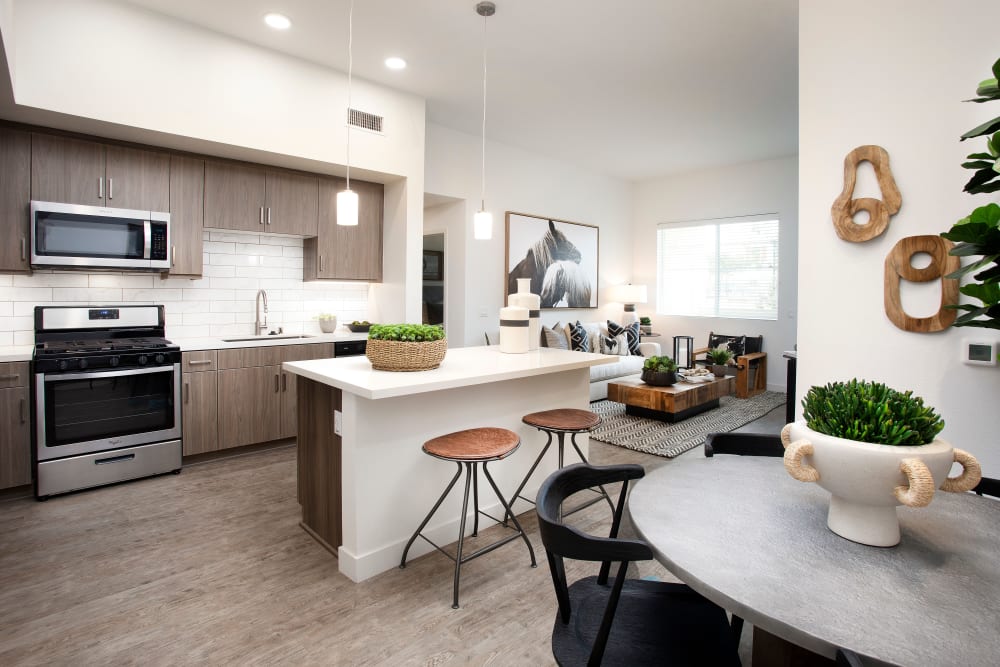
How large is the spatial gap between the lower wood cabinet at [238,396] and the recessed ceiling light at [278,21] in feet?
7.43

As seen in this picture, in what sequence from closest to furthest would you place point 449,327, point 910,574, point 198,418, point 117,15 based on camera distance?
point 910,574, point 117,15, point 198,418, point 449,327

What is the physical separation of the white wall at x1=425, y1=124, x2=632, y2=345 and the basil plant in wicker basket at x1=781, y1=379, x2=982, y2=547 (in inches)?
194

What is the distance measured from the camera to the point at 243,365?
3932mm

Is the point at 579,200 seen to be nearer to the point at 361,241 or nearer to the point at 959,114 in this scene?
the point at 361,241

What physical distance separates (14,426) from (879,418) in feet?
13.8

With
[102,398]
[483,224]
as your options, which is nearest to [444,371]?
[483,224]

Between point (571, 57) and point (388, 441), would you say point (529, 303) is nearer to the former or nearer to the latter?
point (388, 441)

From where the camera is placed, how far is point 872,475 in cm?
95

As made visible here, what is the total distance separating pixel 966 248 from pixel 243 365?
4166 mm

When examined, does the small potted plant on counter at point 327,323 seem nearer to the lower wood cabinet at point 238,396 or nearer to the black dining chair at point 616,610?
the lower wood cabinet at point 238,396

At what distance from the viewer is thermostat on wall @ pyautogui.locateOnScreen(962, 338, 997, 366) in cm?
201

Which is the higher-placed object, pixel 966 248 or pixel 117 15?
pixel 117 15

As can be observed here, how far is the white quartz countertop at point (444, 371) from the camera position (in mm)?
2123

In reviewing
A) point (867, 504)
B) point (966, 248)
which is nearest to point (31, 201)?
point (867, 504)
